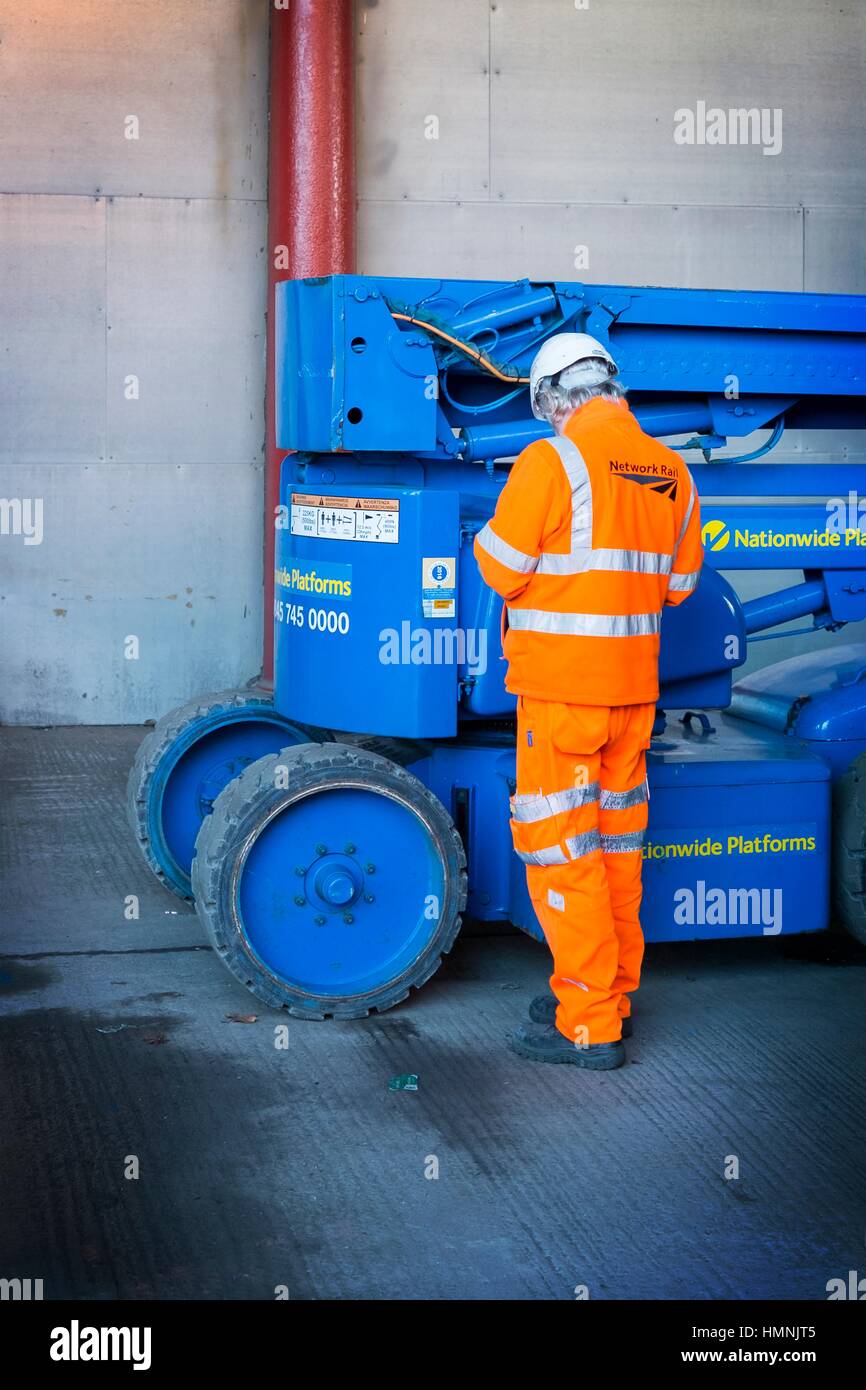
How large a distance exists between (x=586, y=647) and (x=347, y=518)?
35.8 inches

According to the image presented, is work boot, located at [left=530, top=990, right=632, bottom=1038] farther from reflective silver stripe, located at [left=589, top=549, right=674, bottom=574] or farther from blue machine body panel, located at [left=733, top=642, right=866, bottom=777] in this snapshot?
reflective silver stripe, located at [left=589, top=549, right=674, bottom=574]

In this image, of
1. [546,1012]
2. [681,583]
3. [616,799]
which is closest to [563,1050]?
[546,1012]

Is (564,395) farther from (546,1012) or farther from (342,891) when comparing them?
(546,1012)

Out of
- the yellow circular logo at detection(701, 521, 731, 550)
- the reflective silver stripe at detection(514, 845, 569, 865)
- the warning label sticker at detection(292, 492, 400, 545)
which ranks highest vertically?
the warning label sticker at detection(292, 492, 400, 545)

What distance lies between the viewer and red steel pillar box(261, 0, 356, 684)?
304 inches

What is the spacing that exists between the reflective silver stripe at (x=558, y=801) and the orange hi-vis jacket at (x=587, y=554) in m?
0.22

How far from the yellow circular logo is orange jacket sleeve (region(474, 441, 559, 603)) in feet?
3.48

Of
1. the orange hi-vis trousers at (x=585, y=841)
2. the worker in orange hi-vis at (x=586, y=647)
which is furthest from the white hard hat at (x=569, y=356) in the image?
the orange hi-vis trousers at (x=585, y=841)

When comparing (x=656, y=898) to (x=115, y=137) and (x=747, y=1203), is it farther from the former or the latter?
(x=115, y=137)

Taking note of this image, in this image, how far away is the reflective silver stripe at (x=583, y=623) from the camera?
3746mm

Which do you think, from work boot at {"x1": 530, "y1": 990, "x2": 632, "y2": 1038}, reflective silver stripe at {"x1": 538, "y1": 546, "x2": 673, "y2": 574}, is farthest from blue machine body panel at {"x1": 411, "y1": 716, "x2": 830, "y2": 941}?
reflective silver stripe at {"x1": 538, "y1": 546, "x2": 673, "y2": 574}

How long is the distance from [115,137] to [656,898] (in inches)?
214

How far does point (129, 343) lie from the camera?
817 cm

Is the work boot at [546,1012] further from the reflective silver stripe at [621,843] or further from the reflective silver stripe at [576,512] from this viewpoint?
the reflective silver stripe at [576,512]
